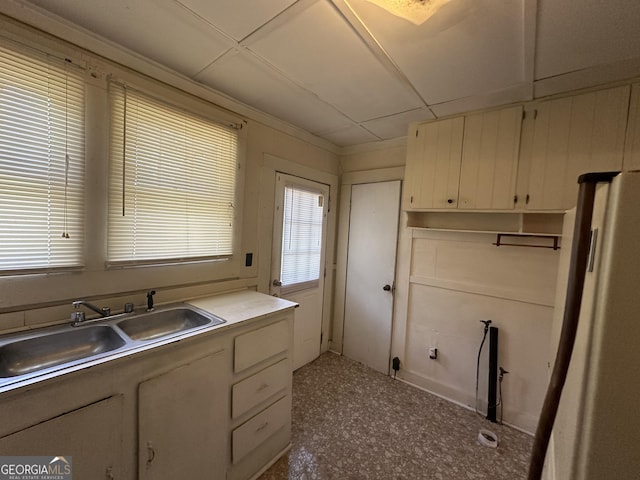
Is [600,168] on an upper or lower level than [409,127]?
lower

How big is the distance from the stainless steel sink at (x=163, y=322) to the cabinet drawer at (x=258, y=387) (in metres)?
0.43

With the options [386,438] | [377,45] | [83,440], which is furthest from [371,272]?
[83,440]

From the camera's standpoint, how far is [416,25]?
126cm

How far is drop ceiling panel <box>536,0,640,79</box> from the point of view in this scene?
1.11 meters

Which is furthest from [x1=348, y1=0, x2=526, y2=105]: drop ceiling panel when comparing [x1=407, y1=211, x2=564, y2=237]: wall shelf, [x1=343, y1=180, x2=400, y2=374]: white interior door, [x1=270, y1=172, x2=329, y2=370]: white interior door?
[x1=270, y1=172, x2=329, y2=370]: white interior door

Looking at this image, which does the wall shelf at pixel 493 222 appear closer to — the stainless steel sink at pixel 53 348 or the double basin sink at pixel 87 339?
the double basin sink at pixel 87 339

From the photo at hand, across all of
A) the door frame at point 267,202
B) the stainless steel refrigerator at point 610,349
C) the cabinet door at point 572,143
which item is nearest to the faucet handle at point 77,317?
the door frame at point 267,202

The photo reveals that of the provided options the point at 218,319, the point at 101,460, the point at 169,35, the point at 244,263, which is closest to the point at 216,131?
the point at 169,35

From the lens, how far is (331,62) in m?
1.58

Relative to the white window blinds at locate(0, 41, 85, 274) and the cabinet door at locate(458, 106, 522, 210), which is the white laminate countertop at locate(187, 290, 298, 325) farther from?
the cabinet door at locate(458, 106, 522, 210)

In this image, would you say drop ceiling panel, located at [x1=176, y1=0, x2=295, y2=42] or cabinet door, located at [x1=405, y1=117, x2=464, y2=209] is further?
cabinet door, located at [x1=405, y1=117, x2=464, y2=209]

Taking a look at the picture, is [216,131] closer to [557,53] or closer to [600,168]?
[557,53]

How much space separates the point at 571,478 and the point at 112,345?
1.86 meters

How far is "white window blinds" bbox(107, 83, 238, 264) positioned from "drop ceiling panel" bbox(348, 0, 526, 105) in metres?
1.32
